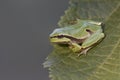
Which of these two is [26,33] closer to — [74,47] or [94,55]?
[74,47]

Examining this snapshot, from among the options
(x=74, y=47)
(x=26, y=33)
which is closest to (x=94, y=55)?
(x=74, y=47)

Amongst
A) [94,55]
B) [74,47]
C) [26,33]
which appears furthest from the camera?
[26,33]

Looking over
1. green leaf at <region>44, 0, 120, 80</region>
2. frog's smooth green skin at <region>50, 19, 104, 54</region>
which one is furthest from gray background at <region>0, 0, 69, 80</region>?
green leaf at <region>44, 0, 120, 80</region>

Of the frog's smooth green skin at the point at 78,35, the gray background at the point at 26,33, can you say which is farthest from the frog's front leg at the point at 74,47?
the gray background at the point at 26,33

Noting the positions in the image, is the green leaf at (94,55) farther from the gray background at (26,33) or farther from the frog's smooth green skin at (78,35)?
the gray background at (26,33)

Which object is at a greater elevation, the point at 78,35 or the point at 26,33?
the point at 78,35
